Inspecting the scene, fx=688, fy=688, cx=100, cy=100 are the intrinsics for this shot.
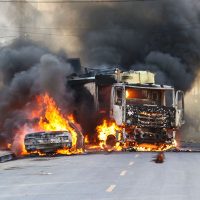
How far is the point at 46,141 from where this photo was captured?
27.2 m

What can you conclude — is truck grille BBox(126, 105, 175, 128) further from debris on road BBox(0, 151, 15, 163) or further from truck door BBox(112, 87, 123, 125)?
debris on road BBox(0, 151, 15, 163)

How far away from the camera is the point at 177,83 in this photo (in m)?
43.1

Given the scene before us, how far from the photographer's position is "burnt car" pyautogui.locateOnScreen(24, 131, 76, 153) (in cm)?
2720

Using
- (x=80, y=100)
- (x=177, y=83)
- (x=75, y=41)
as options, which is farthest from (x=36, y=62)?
(x=75, y=41)

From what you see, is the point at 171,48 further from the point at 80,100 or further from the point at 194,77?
the point at 80,100

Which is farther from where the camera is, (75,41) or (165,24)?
(75,41)

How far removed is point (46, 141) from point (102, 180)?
11002 millimetres

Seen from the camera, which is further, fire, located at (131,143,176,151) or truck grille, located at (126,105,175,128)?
fire, located at (131,143,176,151)

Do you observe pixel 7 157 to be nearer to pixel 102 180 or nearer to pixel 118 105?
pixel 118 105

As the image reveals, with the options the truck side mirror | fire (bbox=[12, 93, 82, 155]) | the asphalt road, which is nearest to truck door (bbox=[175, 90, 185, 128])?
the truck side mirror

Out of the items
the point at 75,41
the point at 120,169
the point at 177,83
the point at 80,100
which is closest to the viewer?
the point at 120,169

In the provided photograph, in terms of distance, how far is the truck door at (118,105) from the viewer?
3000 cm

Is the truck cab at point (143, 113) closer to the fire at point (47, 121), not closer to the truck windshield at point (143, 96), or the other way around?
the truck windshield at point (143, 96)

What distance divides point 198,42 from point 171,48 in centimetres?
179
